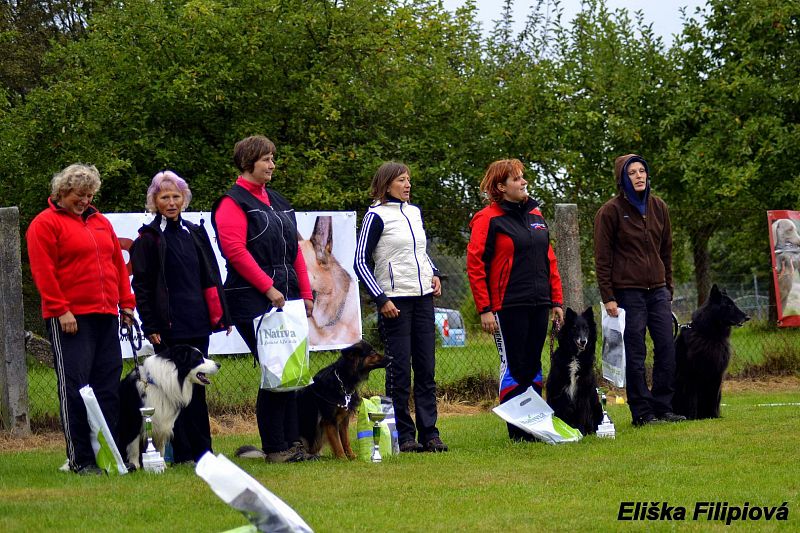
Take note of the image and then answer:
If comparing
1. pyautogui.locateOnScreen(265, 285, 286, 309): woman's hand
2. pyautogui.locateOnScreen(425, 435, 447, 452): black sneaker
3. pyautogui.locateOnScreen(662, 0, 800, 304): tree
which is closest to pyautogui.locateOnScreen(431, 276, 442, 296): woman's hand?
pyautogui.locateOnScreen(425, 435, 447, 452): black sneaker

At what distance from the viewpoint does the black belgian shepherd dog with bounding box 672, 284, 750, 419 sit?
7.95 meters

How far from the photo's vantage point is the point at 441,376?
10383mm

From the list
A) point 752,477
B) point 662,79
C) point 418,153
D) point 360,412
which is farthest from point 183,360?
point 662,79

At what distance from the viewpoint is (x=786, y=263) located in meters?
11.1

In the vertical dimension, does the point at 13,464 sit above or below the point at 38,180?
below

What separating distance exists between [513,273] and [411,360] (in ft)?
3.02

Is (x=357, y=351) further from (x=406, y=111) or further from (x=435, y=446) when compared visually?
(x=406, y=111)

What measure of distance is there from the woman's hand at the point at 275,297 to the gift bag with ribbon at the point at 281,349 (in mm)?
35

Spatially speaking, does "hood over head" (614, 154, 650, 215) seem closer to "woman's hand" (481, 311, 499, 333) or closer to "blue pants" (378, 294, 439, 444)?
"woman's hand" (481, 311, 499, 333)

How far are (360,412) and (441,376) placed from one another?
3.82 m

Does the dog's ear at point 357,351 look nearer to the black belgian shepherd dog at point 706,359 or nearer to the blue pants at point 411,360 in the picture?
the blue pants at point 411,360

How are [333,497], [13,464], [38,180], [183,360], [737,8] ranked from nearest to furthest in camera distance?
1. [333,497]
2. [183,360]
3. [13,464]
4. [38,180]
5. [737,8]

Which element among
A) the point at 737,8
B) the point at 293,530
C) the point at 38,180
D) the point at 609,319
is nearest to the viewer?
the point at 293,530

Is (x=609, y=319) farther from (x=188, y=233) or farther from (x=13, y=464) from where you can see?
(x=13, y=464)
